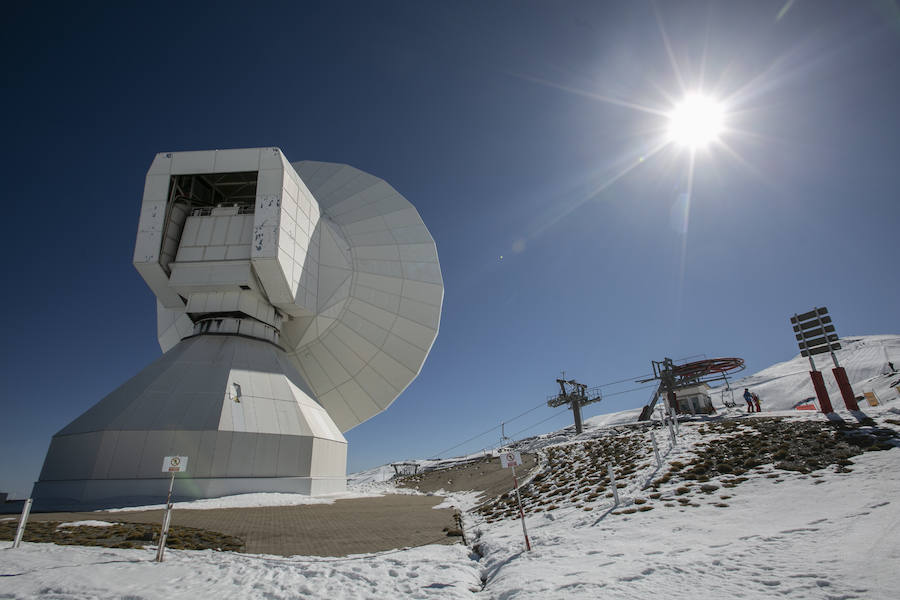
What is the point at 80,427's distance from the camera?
14.4m

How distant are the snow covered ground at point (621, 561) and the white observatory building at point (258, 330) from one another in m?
7.52

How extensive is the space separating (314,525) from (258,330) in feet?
37.9

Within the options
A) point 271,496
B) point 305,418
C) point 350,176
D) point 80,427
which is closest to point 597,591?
point 271,496

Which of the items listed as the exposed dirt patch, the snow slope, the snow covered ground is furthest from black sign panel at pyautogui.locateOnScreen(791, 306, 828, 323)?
the snow slope

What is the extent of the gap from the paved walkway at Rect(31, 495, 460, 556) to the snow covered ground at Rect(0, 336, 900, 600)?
0.94 meters

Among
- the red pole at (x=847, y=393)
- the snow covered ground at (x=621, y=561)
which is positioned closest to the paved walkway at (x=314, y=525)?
the snow covered ground at (x=621, y=561)

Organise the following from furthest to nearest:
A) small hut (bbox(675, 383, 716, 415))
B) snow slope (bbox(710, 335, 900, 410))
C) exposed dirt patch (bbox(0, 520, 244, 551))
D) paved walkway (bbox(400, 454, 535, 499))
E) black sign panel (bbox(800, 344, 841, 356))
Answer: snow slope (bbox(710, 335, 900, 410)) → small hut (bbox(675, 383, 716, 415)) → paved walkway (bbox(400, 454, 535, 499)) → black sign panel (bbox(800, 344, 841, 356)) → exposed dirt patch (bbox(0, 520, 244, 551))

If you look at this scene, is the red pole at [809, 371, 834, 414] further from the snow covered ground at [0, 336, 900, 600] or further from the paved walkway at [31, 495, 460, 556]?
the paved walkway at [31, 495, 460, 556]

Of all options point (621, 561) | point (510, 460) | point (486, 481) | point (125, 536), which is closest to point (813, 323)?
point (510, 460)

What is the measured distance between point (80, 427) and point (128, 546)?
1069cm

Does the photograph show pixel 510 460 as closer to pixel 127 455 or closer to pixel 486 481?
pixel 127 455

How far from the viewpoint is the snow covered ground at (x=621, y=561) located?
14.2 ft

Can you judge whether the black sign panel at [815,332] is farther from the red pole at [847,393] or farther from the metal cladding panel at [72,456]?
the metal cladding panel at [72,456]

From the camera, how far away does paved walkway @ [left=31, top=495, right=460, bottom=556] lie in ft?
25.2
